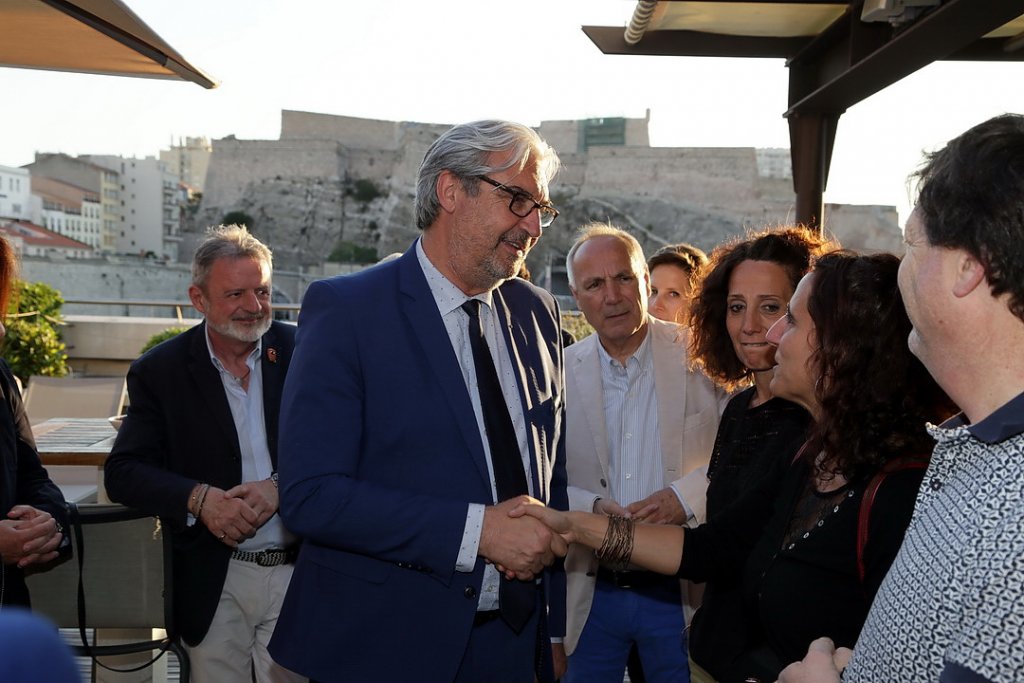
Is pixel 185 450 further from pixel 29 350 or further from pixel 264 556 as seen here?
pixel 29 350

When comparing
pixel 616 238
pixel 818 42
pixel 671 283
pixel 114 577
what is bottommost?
pixel 114 577

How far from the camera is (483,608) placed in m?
1.83

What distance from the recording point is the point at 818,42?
4207mm

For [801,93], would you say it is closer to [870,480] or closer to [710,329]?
[710,329]

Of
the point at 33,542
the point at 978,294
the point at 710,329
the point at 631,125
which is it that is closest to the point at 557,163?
the point at 710,329

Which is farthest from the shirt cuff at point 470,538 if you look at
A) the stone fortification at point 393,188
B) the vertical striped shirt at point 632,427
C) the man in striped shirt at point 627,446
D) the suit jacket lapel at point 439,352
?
the stone fortification at point 393,188

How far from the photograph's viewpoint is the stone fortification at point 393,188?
5509 cm

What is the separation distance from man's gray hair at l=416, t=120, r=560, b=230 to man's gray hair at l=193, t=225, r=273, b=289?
115cm

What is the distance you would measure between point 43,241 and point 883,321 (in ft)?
196

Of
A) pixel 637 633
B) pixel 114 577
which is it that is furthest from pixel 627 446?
pixel 114 577

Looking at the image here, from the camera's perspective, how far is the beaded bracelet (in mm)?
2037

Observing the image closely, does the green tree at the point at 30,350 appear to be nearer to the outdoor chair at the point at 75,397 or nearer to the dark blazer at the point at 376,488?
the outdoor chair at the point at 75,397

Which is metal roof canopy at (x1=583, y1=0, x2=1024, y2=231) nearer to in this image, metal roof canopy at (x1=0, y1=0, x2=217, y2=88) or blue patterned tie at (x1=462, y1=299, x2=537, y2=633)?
metal roof canopy at (x1=0, y1=0, x2=217, y2=88)

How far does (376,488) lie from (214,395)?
120cm
